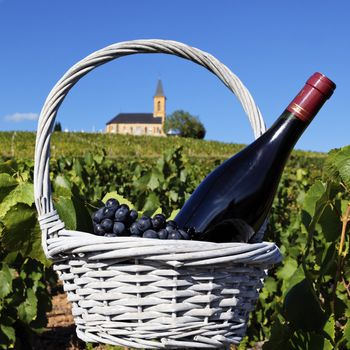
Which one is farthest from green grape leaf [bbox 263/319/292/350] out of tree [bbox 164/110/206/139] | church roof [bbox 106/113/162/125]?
church roof [bbox 106/113/162/125]

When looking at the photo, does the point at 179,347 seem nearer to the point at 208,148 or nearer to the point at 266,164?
the point at 266,164

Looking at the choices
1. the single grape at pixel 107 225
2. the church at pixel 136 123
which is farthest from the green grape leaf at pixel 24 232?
the church at pixel 136 123

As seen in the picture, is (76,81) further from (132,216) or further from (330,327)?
(330,327)

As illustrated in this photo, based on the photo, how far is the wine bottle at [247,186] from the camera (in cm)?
141

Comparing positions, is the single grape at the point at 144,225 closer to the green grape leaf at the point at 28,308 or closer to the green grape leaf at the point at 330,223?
the green grape leaf at the point at 330,223

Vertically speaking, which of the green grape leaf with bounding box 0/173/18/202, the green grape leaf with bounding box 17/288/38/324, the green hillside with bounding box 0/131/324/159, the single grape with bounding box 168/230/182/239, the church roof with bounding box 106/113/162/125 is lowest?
the green grape leaf with bounding box 17/288/38/324

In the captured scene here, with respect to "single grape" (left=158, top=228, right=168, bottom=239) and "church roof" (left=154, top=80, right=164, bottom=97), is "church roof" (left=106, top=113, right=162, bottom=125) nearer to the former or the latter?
"church roof" (left=154, top=80, right=164, bottom=97)

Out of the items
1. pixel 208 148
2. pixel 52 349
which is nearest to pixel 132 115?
pixel 208 148

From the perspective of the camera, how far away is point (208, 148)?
1469 inches

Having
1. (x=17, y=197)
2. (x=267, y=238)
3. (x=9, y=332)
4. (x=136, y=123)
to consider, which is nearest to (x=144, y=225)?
(x=17, y=197)

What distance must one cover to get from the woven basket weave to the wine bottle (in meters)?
0.23

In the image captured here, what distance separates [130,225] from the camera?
1252 millimetres

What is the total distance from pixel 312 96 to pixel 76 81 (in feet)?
1.87

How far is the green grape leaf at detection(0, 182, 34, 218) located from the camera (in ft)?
4.89
